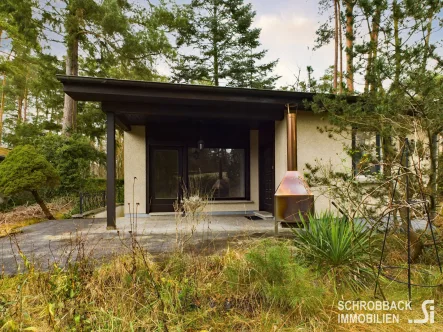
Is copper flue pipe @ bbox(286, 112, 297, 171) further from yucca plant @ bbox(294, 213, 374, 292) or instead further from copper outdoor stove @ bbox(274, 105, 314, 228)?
yucca plant @ bbox(294, 213, 374, 292)

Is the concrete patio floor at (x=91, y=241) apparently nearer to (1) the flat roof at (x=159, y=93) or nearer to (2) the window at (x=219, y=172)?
(2) the window at (x=219, y=172)

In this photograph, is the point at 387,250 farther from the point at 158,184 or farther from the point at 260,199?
the point at 158,184

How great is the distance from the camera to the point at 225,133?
7805 mm

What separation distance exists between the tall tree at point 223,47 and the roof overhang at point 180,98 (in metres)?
9.91

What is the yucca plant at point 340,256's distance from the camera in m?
2.38

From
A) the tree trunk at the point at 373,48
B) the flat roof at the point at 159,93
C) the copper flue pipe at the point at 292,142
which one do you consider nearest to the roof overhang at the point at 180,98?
the flat roof at the point at 159,93

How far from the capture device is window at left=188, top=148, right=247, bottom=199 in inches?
303

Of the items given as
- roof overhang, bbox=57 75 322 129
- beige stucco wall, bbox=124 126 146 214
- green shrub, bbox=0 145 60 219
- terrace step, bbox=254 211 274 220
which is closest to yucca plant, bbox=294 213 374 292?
roof overhang, bbox=57 75 322 129

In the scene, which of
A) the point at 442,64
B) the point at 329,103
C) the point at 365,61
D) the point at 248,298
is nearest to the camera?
the point at 248,298

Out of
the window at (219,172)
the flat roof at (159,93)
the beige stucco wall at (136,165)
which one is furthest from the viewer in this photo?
the window at (219,172)

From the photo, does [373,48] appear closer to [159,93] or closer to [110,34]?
[159,93]

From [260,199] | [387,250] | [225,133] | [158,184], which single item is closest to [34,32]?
[158,184]

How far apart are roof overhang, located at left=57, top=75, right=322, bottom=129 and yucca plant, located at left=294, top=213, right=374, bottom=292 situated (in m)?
3.10

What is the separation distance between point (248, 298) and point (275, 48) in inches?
625
